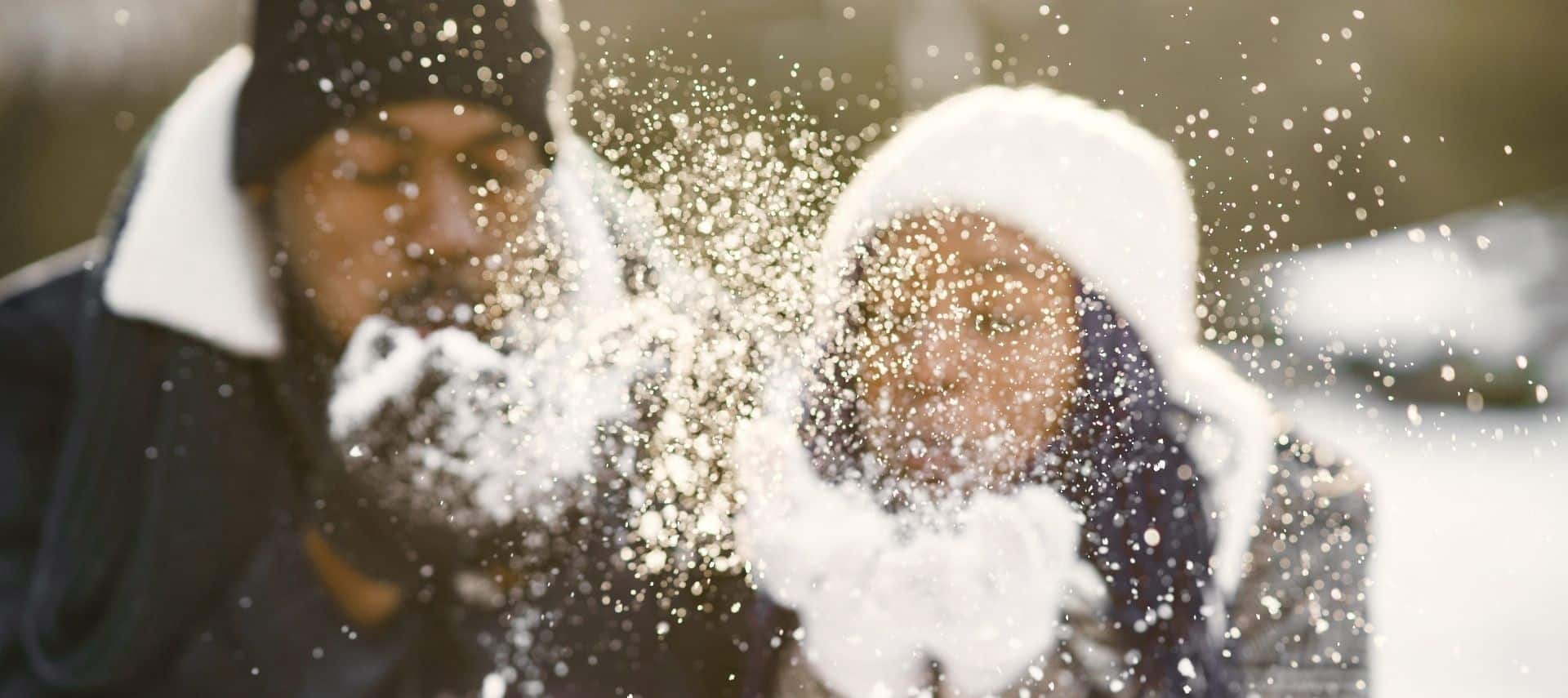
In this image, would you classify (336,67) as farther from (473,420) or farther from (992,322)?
(992,322)

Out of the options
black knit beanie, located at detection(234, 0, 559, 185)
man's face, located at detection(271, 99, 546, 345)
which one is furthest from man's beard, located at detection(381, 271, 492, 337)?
black knit beanie, located at detection(234, 0, 559, 185)

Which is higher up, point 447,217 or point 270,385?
point 447,217

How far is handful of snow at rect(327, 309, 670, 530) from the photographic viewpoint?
0.58m

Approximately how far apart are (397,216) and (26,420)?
0.27 metres

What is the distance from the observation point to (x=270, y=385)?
1.90ft

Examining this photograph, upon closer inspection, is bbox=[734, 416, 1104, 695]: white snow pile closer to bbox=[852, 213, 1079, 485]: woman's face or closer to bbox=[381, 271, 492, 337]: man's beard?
bbox=[852, 213, 1079, 485]: woman's face

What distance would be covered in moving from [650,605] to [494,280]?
0.24 meters

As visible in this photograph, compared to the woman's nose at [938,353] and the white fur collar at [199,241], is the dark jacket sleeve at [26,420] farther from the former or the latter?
the woman's nose at [938,353]

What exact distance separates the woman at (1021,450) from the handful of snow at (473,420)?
114 millimetres

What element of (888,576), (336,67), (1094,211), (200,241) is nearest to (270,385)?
(200,241)

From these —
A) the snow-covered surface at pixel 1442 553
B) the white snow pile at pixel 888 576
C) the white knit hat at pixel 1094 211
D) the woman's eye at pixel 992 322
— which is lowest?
the white snow pile at pixel 888 576

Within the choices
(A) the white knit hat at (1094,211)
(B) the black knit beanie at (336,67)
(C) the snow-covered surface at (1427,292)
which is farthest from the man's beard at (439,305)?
(C) the snow-covered surface at (1427,292)

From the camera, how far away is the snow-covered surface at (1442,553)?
66 cm

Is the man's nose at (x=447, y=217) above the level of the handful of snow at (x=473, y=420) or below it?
above
